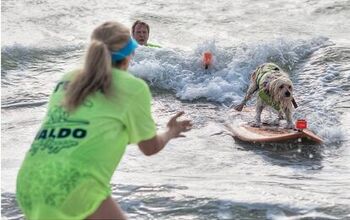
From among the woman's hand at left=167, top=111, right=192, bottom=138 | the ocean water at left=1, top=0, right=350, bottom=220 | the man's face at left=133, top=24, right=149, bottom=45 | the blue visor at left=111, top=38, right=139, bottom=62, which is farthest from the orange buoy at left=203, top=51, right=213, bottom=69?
the blue visor at left=111, top=38, right=139, bottom=62

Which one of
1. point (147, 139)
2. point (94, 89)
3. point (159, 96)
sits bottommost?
point (159, 96)

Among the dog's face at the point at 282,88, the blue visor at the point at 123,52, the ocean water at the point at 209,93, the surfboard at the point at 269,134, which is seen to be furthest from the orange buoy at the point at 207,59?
the blue visor at the point at 123,52

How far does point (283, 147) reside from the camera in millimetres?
8336

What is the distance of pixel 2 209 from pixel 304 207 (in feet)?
8.35

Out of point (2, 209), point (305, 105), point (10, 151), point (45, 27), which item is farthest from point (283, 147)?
point (45, 27)

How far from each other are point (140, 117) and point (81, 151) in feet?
1.13

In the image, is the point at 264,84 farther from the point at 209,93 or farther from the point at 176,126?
the point at 176,126

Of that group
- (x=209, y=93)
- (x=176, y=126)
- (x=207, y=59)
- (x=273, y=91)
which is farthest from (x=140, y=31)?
(x=176, y=126)

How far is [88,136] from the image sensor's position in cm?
314

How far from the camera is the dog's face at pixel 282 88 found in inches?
336

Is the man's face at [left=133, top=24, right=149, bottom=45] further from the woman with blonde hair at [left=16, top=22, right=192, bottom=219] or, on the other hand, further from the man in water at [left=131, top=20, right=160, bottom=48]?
the woman with blonde hair at [left=16, top=22, right=192, bottom=219]

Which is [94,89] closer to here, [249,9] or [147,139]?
[147,139]

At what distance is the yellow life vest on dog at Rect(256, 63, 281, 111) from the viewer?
887 centimetres

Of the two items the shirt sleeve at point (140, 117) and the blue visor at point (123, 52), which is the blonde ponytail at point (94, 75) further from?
the shirt sleeve at point (140, 117)
